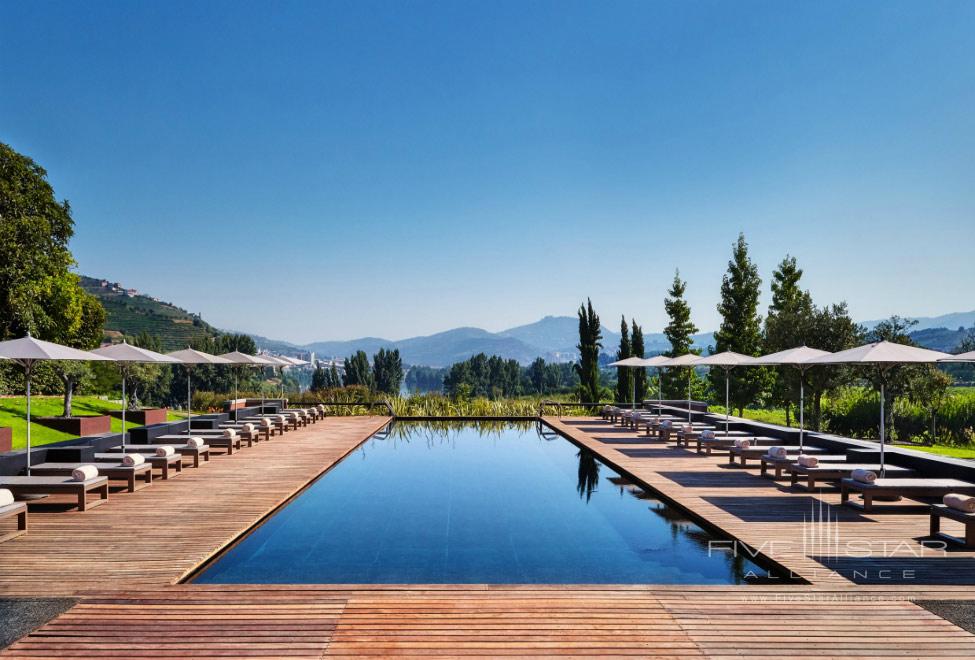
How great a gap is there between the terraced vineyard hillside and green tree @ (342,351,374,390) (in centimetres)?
2473

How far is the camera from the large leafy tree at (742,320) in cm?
2058

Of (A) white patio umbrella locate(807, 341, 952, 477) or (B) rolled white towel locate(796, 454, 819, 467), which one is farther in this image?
Result: (B) rolled white towel locate(796, 454, 819, 467)

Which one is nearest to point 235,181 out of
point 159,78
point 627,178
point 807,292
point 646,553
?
point 159,78

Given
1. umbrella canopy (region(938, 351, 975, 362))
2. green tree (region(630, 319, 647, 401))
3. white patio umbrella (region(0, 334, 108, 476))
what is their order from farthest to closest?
green tree (region(630, 319, 647, 401))
white patio umbrella (region(0, 334, 108, 476))
umbrella canopy (region(938, 351, 975, 362))

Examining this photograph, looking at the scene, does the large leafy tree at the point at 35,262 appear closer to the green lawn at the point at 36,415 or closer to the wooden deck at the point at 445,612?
the green lawn at the point at 36,415

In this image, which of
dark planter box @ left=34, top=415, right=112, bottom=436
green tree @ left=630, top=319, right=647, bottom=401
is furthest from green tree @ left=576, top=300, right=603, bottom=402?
dark planter box @ left=34, top=415, right=112, bottom=436

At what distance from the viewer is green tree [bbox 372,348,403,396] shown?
60062 mm

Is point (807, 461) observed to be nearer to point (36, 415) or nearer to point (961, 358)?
point (961, 358)

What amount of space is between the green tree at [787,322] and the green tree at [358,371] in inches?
1707

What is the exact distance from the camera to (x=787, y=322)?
17.4m

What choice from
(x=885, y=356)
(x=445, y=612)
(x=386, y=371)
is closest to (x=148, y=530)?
(x=445, y=612)

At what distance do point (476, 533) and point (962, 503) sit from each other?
4917mm

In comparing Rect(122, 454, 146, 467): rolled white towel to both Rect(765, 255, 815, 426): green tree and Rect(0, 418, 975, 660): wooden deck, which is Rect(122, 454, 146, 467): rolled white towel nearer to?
Rect(0, 418, 975, 660): wooden deck

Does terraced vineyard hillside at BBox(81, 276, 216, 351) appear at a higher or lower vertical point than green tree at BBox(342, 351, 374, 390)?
higher
